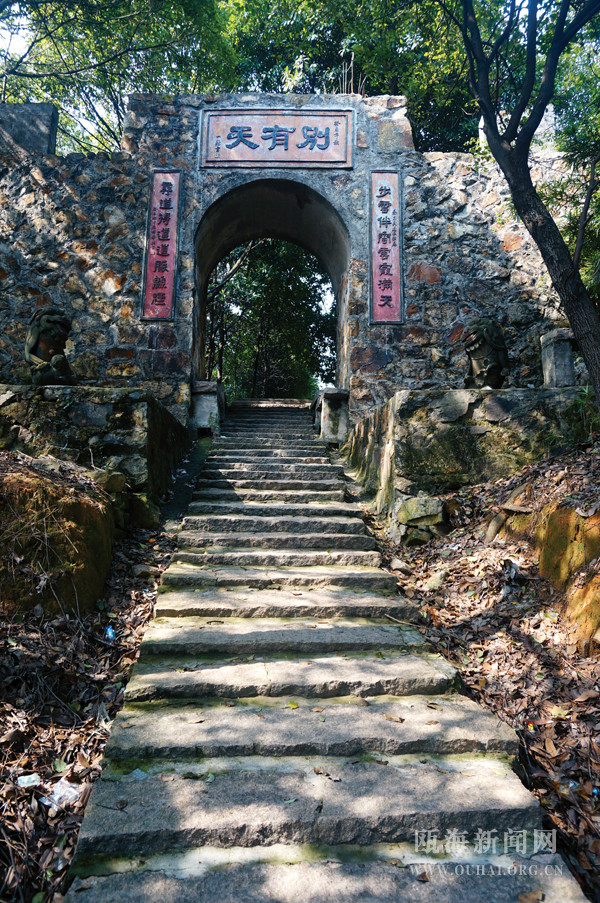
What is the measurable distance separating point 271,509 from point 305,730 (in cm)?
264

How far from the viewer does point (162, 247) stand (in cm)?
785

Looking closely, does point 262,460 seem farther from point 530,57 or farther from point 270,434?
point 530,57

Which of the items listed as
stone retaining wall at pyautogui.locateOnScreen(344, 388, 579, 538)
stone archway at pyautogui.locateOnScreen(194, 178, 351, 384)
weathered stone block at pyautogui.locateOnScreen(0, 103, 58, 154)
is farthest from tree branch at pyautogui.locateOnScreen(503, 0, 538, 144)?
weathered stone block at pyautogui.locateOnScreen(0, 103, 58, 154)

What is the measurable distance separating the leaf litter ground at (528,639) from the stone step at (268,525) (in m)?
0.47

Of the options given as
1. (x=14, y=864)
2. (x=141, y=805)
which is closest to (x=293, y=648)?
(x=141, y=805)

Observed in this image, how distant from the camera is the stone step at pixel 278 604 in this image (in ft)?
10.8

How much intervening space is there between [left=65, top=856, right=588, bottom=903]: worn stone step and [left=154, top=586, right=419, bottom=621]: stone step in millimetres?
1554

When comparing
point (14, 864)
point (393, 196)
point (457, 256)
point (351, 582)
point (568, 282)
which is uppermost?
point (393, 196)

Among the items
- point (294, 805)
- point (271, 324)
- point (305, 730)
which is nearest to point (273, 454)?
point (305, 730)

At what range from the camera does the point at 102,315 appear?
25.5 feet

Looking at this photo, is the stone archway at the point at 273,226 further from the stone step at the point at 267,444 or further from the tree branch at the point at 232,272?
the tree branch at the point at 232,272

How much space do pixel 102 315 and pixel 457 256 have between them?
543 cm

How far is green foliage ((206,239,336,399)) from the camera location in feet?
49.8

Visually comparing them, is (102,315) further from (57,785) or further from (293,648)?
(57,785)
